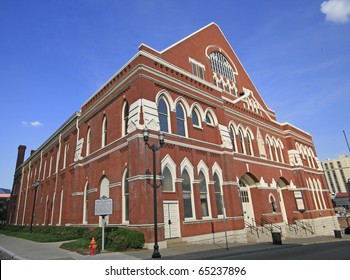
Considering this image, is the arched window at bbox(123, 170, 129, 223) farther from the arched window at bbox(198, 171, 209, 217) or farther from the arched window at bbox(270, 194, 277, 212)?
the arched window at bbox(270, 194, 277, 212)

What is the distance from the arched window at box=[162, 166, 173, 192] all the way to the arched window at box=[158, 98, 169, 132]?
2816mm

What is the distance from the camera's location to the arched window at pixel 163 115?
658 inches

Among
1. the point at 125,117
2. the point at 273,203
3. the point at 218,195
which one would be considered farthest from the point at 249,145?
the point at 125,117

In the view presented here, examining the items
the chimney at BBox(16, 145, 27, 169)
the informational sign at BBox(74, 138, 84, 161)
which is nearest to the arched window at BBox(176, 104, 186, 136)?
the informational sign at BBox(74, 138, 84, 161)

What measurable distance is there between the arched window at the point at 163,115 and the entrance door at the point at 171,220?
5.00 meters

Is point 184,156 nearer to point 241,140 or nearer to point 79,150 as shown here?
point 241,140

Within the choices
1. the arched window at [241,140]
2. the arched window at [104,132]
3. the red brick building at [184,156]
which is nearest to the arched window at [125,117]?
the red brick building at [184,156]

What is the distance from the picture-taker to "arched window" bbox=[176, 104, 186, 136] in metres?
17.9

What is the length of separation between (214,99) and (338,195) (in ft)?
328

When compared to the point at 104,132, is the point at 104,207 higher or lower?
lower

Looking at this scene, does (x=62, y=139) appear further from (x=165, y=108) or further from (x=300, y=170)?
(x=300, y=170)

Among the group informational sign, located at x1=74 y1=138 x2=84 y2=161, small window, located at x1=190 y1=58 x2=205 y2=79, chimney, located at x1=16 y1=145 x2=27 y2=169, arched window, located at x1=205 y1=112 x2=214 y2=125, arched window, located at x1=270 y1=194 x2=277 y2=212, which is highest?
chimney, located at x1=16 y1=145 x2=27 y2=169

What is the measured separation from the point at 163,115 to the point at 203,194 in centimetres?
627

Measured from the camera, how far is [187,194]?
1642 cm
